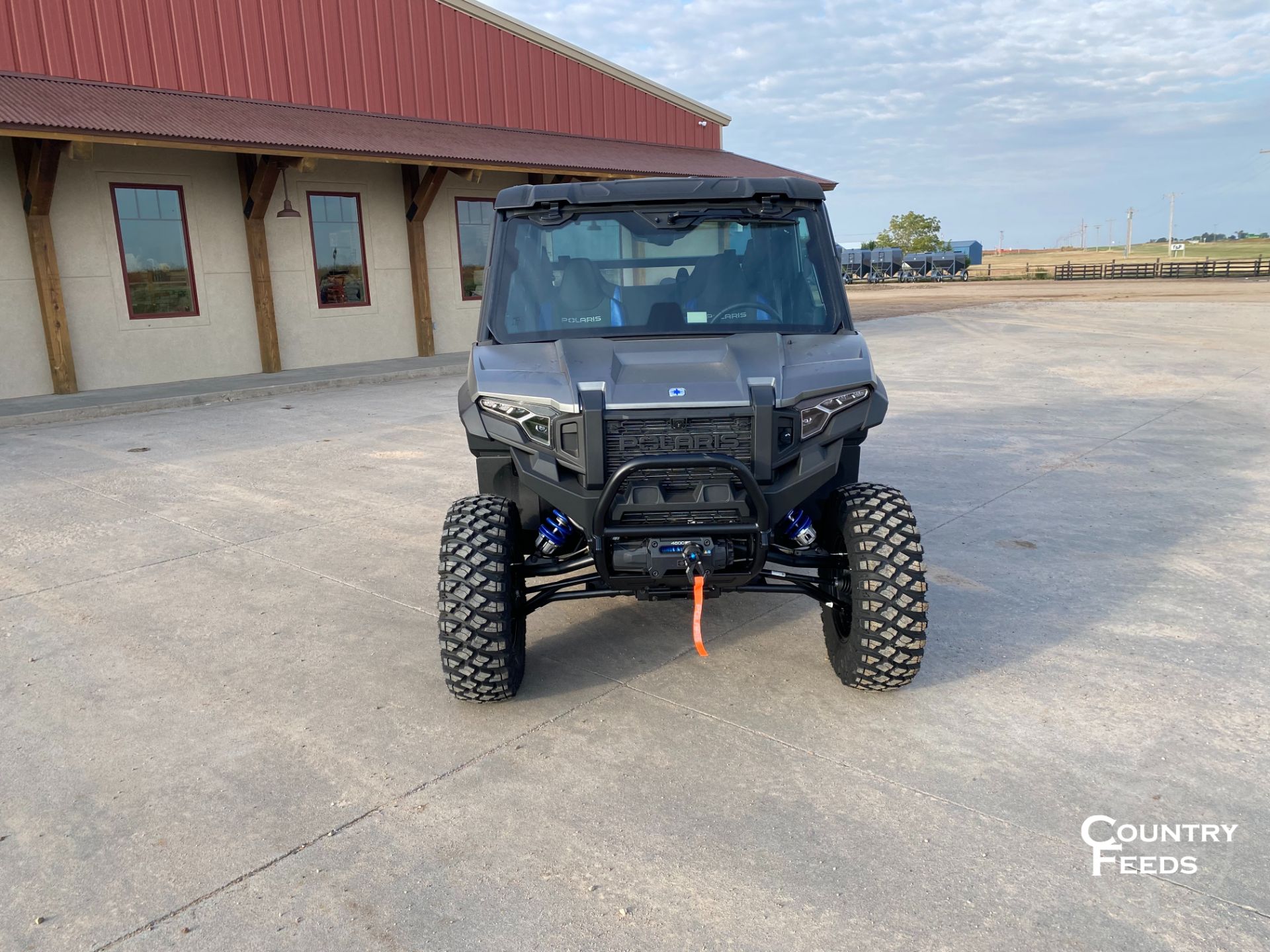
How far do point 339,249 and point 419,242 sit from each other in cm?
176

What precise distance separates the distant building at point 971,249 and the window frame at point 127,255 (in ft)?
220

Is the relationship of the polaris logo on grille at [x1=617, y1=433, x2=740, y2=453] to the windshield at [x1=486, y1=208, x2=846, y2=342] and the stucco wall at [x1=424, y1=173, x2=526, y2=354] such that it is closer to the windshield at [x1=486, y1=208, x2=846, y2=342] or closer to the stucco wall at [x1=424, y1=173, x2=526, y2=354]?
the windshield at [x1=486, y1=208, x2=846, y2=342]

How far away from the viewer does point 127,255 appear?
45.8 feet

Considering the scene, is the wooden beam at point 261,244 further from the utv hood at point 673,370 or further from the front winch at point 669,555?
A: the front winch at point 669,555

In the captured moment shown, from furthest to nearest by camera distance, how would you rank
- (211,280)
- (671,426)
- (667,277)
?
(211,280) → (667,277) → (671,426)

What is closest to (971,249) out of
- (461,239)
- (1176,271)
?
(1176,271)

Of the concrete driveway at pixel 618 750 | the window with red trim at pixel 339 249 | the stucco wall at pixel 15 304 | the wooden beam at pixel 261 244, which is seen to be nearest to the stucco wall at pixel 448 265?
the window with red trim at pixel 339 249

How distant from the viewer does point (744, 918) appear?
2.51 meters

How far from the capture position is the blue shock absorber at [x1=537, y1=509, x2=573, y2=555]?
13.1 feet

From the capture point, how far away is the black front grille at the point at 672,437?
3344 mm

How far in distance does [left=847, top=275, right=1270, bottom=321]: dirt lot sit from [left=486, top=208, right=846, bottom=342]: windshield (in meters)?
23.4

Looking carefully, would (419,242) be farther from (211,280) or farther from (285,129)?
(211,280)

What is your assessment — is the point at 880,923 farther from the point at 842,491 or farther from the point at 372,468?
the point at 372,468

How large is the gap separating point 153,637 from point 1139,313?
27204 millimetres
